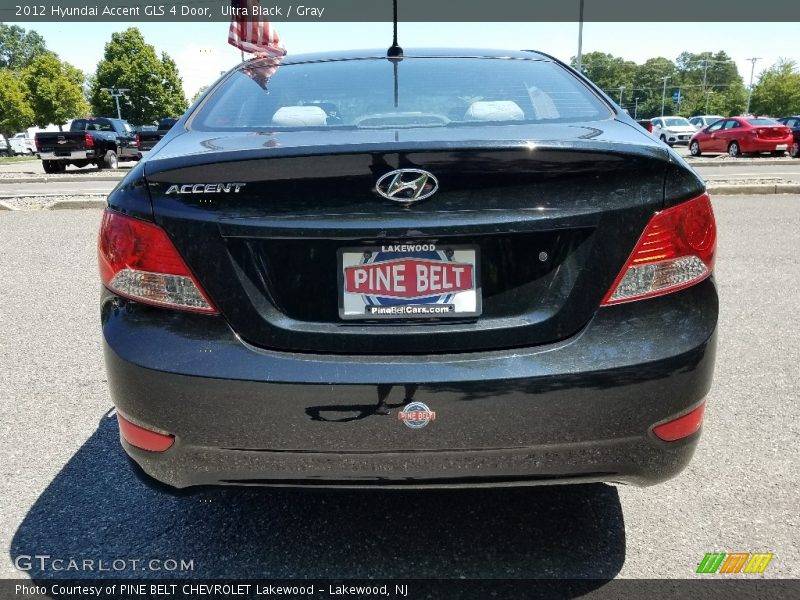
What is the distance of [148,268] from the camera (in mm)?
1850

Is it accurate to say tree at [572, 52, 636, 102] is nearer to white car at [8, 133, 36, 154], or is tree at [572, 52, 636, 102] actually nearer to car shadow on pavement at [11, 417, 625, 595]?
white car at [8, 133, 36, 154]

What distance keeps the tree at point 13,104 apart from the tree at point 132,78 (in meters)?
12.8

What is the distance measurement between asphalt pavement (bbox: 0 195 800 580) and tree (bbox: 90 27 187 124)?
252 ft

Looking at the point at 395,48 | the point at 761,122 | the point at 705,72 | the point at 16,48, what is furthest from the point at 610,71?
the point at 395,48

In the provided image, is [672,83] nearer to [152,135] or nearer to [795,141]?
[795,141]

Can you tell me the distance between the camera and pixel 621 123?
7.32 feet

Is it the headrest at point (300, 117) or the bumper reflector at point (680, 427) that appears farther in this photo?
the headrest at point (300, 117)

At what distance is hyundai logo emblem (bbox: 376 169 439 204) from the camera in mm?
1726

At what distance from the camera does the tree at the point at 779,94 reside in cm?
7194

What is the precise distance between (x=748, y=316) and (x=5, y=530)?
453cm

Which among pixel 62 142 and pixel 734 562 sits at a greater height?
pixel 62 142

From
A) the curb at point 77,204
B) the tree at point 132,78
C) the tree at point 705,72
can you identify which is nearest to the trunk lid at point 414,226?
the curb at point 77,204

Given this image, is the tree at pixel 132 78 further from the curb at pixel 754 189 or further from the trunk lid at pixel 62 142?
the curb at pixel 754 189

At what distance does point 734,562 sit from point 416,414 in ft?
3.98
